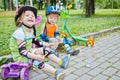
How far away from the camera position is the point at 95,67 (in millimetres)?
4266

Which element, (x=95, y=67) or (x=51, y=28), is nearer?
(x=95, y=67)

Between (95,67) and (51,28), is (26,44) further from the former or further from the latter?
(95,67)

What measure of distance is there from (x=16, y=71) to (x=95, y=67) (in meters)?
1.56

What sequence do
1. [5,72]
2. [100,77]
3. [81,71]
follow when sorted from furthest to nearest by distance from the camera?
1. [81,71]
2. [100,77]
3. [5,72]

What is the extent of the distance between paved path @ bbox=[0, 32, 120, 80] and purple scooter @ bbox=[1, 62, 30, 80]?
279 mm

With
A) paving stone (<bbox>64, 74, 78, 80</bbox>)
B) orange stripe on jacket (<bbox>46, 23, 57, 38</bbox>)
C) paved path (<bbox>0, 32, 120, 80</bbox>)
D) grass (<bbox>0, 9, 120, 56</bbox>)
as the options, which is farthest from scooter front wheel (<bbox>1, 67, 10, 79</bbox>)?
orange stripe on jacket (<bbox>46, 23, 57, 38</bbox>)

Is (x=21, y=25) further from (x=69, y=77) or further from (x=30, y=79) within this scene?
(x=69, y=77)

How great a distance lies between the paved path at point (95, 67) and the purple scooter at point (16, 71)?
0.92 ft

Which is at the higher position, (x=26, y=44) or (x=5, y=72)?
(x=26, y=44)

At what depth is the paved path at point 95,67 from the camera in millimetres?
3768

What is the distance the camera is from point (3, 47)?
5.21 metres

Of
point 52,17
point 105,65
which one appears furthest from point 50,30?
point 105,65

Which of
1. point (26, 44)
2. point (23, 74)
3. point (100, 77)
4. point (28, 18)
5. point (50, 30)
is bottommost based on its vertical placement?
point (100, 77)

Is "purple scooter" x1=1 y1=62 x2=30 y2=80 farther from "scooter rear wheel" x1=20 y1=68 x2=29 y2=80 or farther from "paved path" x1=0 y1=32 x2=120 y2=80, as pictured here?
"paved path" x1=0 y1=32 x2=120 y2=80
